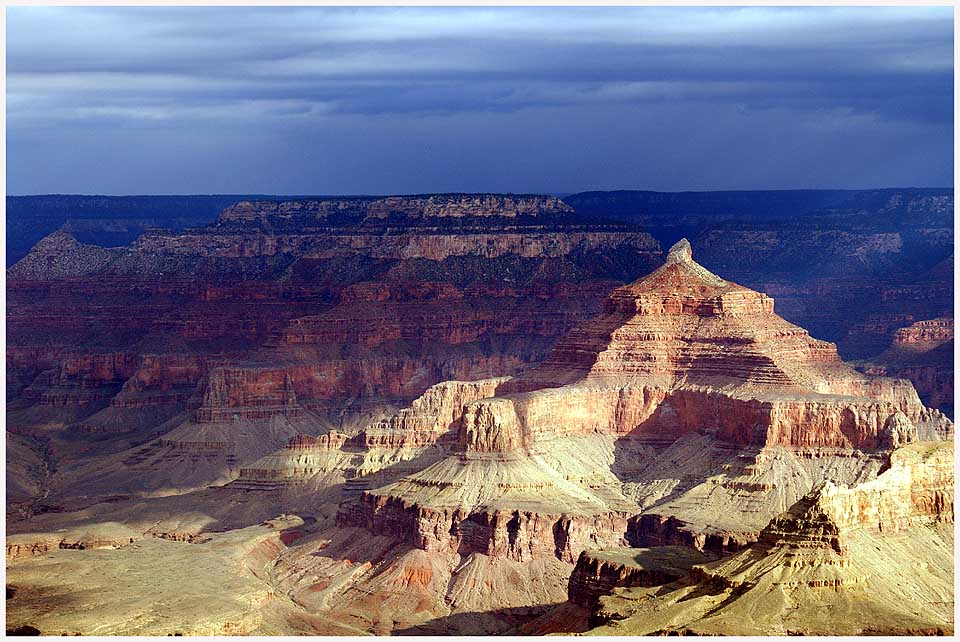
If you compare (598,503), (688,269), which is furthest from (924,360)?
(598,503)

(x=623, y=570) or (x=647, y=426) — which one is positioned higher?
(x=647, y=426)

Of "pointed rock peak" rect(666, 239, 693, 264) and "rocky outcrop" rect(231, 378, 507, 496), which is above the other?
"pointed rock peak" rect(666, 239, 693, 264)

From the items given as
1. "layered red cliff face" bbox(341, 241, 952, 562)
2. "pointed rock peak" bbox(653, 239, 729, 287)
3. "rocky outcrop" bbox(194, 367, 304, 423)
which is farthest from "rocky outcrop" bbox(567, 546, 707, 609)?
"rocky outcrop" bbox(194, 367, 304, 423)

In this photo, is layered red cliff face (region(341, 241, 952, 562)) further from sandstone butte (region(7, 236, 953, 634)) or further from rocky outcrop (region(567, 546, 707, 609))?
rocky outcrop (region(567, 546, 707, 609))

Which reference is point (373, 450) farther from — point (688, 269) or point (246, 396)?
point (246, 396)

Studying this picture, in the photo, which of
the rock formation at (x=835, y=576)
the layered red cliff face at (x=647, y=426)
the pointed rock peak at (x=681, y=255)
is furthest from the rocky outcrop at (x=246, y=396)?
the rock formation at (x=835, y=576)

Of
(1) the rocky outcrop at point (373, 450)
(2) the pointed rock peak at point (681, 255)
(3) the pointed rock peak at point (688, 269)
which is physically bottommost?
(1) the rocky outcrop at point (373, 450)

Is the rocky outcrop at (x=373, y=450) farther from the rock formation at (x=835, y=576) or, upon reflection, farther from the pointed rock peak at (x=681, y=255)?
the rock formation at (x=835, y=576)
